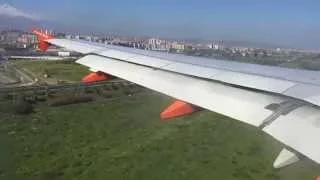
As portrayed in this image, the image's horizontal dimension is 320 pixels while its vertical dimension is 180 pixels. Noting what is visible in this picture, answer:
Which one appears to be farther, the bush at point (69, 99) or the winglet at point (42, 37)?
the bush at point (69, 99)

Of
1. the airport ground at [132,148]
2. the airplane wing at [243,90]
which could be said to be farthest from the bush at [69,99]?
the airplane wing at [243,90]

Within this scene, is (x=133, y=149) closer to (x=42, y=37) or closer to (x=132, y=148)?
(x=132, y=148)

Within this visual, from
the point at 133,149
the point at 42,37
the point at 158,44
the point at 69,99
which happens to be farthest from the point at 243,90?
the point at 158,44

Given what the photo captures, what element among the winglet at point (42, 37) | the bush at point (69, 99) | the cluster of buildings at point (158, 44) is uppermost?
the winglet at point (42, 37)

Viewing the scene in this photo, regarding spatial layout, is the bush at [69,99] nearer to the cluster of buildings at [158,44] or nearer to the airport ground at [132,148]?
the cluster of buildings at [158,44]

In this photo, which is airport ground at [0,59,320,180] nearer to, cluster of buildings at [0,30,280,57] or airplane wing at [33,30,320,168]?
cluster of buildings at [0,30,280,57]

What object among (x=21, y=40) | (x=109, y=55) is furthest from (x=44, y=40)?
(x=21, y=40)
